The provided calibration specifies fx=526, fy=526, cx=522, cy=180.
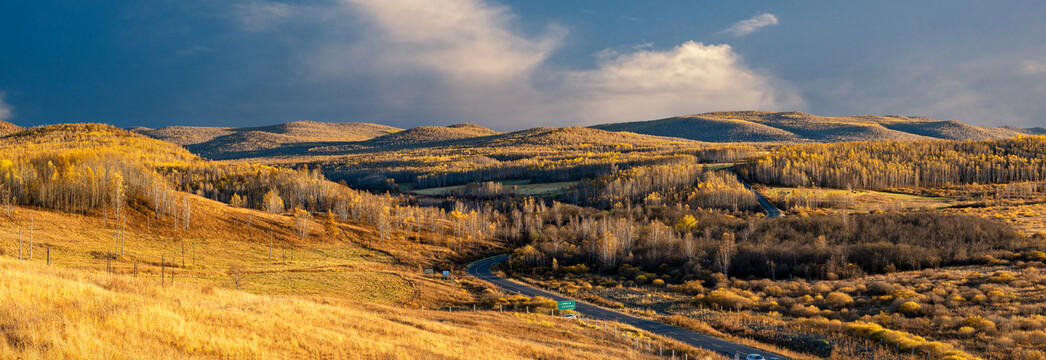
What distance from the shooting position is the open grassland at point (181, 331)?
14109 millimetres

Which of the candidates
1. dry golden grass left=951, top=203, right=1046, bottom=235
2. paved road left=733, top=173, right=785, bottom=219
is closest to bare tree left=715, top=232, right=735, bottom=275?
dry golden grass left=951, top=203, right=1046, bottom=235

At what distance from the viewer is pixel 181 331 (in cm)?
1650

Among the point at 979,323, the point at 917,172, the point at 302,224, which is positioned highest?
the point at 917,172

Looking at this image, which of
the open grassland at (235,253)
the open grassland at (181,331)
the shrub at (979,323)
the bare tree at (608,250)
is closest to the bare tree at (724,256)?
the bare tree at (608,250)

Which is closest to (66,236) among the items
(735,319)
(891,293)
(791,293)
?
(735,319)

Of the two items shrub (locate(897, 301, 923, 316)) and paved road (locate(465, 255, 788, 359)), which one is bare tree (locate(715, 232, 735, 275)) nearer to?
paved road (locate(465, 255, 788, 359))

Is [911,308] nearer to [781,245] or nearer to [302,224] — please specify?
[781,245]

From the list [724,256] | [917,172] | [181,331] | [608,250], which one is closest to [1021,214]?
[917,172]

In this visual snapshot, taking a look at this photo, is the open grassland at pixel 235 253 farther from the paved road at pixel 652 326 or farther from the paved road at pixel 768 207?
the paved road at pixel 768 207

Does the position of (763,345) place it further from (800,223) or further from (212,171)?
(212,171)

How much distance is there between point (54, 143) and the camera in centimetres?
17425

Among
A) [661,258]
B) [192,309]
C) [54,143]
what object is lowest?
[661,258]

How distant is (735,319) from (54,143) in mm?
216171

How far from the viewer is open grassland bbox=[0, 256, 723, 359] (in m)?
14.1
